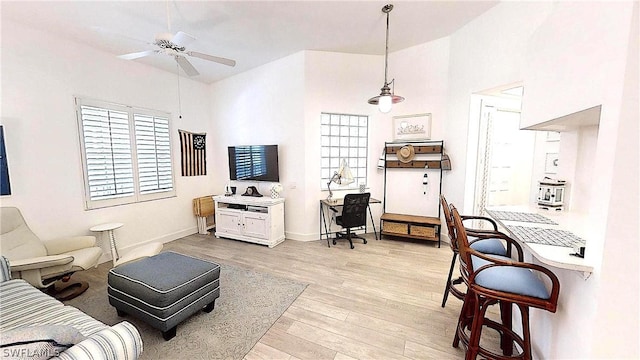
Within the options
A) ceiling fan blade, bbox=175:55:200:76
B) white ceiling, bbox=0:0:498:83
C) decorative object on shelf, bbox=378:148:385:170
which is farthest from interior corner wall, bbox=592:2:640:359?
decorative object on shelf, bbox=378:148:385:170

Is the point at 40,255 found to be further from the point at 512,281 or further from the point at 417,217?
the point at 417,217

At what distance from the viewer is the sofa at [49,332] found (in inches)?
33.8

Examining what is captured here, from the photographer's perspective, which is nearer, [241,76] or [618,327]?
[618,327]

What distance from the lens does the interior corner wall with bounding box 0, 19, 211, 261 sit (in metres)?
2.71

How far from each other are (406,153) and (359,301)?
260 centimetres

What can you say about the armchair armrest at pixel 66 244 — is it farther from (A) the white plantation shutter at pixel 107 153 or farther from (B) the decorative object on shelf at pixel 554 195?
(B) the decorative object on shelf at pixel 554 195

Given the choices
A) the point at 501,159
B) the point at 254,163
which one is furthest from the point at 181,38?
the point at 501,159

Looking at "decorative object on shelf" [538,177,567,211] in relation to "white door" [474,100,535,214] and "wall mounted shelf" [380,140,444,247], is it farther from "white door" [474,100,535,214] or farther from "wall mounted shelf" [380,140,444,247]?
"wall mounted shelf" [380,140,444,247]

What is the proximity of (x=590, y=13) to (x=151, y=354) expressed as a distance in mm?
3423

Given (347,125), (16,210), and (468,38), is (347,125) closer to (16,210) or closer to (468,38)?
(468,38)

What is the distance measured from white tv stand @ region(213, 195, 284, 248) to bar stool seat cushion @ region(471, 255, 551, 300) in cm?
312

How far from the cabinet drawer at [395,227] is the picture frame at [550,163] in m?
1.91

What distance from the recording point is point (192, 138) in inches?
185

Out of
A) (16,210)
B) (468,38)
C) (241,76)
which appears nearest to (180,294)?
(16,210)
